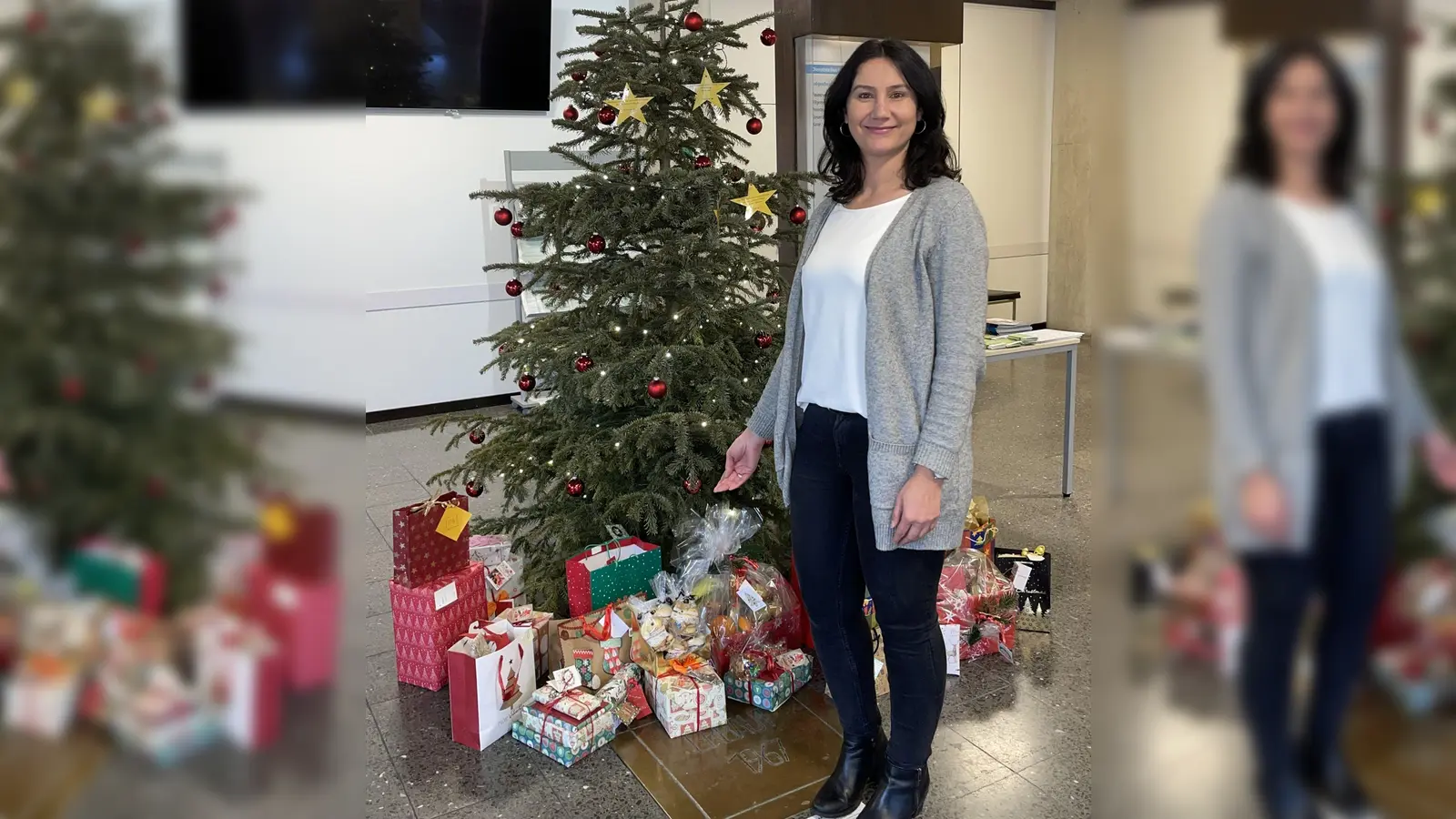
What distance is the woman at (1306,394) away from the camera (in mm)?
385

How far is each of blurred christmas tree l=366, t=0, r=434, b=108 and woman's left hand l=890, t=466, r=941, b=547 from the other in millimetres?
5258

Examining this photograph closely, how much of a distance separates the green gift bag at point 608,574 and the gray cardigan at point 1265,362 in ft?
7.24

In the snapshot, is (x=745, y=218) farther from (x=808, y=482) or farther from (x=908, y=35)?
(x=908, y=35)

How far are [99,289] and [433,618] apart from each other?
84.6 inches

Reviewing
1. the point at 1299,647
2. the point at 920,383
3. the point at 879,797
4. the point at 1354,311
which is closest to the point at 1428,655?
the point at 1299,647

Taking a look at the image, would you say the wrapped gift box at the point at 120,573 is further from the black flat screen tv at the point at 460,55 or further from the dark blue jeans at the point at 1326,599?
the black flat screen tv at the point at 460,55

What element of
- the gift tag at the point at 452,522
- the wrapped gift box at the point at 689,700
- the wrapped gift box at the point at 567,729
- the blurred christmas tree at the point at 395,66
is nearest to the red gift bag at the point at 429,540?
the gift tag at the point at 452,522

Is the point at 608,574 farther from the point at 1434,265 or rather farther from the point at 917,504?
the point at 1434,265

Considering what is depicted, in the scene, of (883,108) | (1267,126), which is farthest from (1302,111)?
(883,108)

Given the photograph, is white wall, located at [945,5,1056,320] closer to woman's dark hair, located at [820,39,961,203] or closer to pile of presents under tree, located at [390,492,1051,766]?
pile of presents under tree, located at [390,492,1051,766]

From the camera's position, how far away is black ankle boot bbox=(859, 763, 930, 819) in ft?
5.79

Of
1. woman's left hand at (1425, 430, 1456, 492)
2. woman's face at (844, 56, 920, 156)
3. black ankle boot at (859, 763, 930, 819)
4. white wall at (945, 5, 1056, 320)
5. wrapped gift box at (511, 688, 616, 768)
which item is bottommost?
wrapped gift box at (511, 688, 616, 768)

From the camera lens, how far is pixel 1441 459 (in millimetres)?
378

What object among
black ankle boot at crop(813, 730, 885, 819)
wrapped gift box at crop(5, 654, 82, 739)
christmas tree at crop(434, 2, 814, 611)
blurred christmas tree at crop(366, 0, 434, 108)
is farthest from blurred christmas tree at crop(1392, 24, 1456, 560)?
blurred christmas tree at crop(366, 0, 434, 108)
